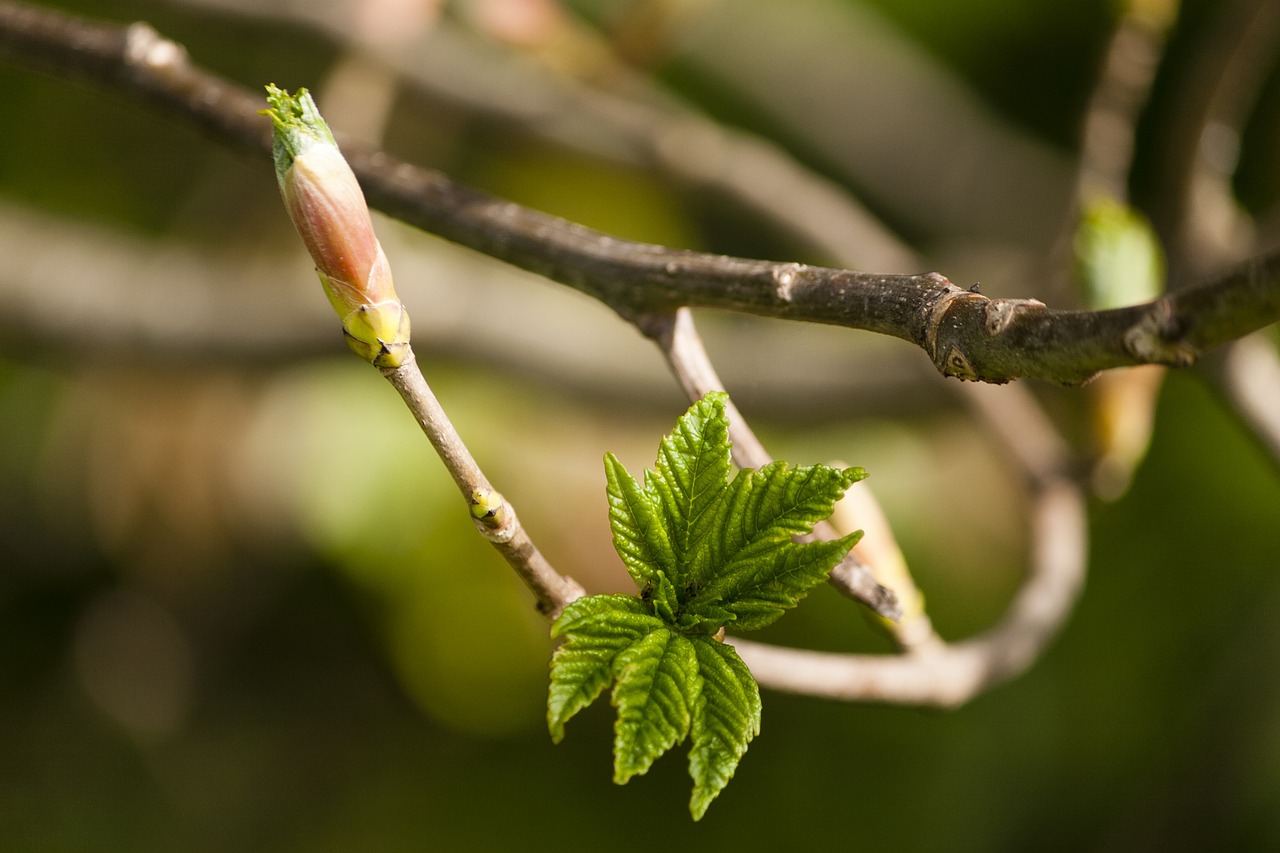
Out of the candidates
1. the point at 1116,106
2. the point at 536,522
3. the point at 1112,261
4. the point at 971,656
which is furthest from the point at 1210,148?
the point at 536,522

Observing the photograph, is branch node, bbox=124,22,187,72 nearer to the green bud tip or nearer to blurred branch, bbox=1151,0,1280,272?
the green bud tip

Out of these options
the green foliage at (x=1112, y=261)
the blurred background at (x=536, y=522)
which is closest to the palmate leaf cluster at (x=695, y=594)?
the green foliage at (x=1112, y=261)

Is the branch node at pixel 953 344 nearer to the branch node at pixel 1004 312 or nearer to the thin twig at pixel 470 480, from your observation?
the branch node at pixel 1004 312

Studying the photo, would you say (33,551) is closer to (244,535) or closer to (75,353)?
(244,535)

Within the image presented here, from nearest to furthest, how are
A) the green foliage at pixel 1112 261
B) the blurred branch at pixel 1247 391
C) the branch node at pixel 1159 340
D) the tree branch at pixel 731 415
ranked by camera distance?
the branch node at pixel 1159 340
the tree branch at pixel 731 415
the green foliage at pixel 1112 261
the blurred branch at pixel 1247 391

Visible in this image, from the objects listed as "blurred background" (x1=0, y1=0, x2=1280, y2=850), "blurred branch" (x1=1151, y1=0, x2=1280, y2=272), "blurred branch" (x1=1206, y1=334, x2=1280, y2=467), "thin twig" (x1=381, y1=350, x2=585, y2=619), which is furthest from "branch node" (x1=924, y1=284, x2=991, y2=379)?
"blurred background" (x1=0, y1=0, x2=1280, y2=850)

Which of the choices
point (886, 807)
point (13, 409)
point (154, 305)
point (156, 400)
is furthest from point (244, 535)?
point (886, 807)
